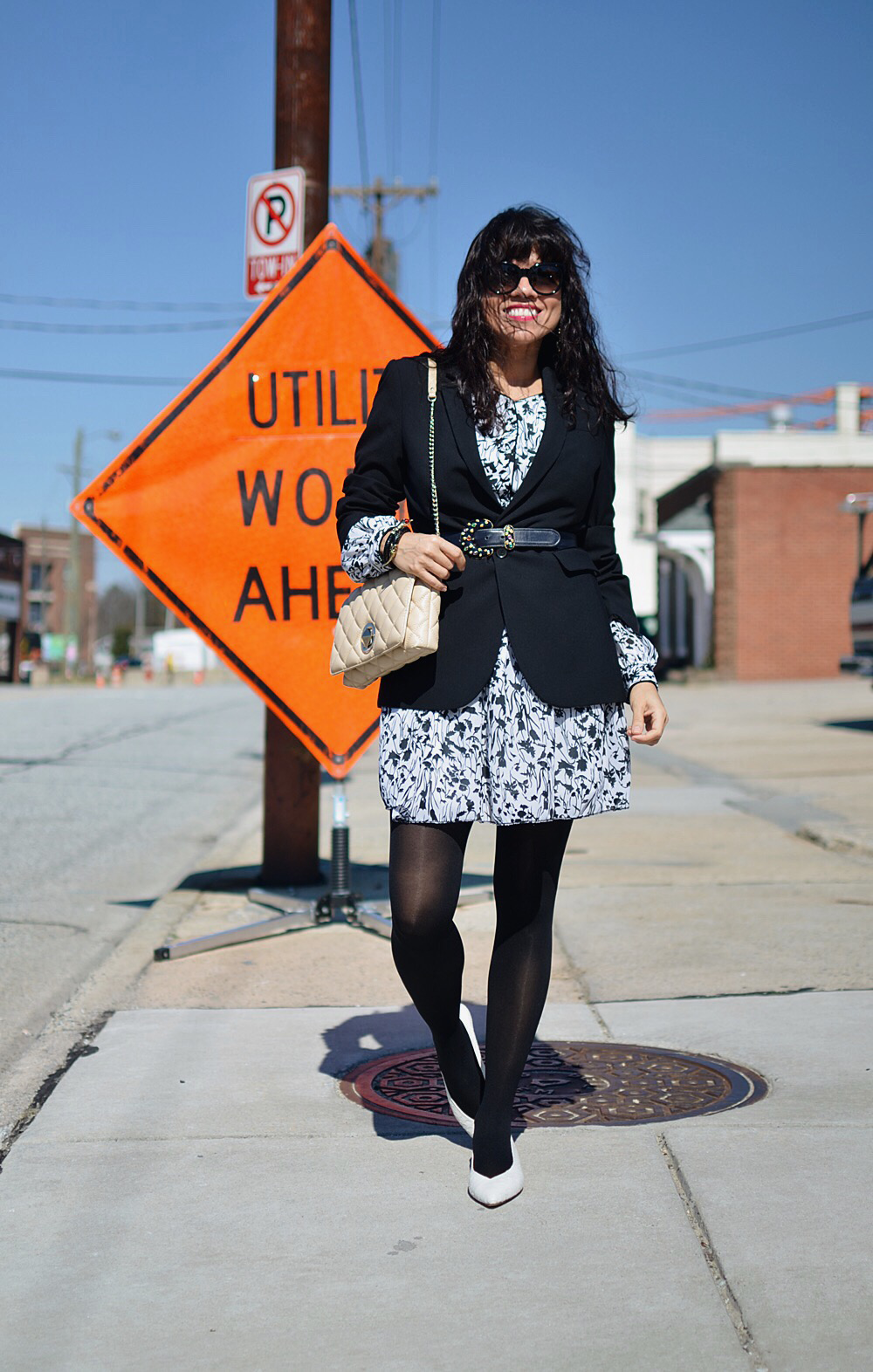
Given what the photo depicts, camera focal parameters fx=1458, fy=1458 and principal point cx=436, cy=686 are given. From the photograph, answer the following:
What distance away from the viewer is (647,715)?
301cm

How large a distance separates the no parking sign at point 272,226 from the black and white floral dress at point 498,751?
3.88 m

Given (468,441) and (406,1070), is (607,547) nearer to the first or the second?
(468,441)

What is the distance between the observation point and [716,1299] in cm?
245

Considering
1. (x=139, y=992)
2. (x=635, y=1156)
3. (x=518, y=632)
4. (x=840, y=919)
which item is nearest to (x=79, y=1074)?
(x=139, y=992)

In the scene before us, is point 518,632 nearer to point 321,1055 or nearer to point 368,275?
point 321,1055

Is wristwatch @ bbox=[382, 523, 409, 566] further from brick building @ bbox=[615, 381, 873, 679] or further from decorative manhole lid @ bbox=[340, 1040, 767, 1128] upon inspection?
brick building @ bbox=[615, 381, 873, 679]

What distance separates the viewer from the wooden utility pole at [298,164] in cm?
663

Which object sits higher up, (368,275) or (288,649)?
(368,275)

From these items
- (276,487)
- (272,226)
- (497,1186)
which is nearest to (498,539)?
(497,1186)

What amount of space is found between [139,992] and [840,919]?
9.19ft

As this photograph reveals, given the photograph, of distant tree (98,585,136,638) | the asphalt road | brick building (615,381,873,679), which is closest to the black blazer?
the asphalt road

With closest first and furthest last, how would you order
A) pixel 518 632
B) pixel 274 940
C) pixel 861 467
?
pixel 518 632, pixel 274 940, pixel 861 467

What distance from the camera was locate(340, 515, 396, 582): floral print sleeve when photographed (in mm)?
2953

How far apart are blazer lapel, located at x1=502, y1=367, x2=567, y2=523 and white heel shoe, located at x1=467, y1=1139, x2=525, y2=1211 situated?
4.29ft
